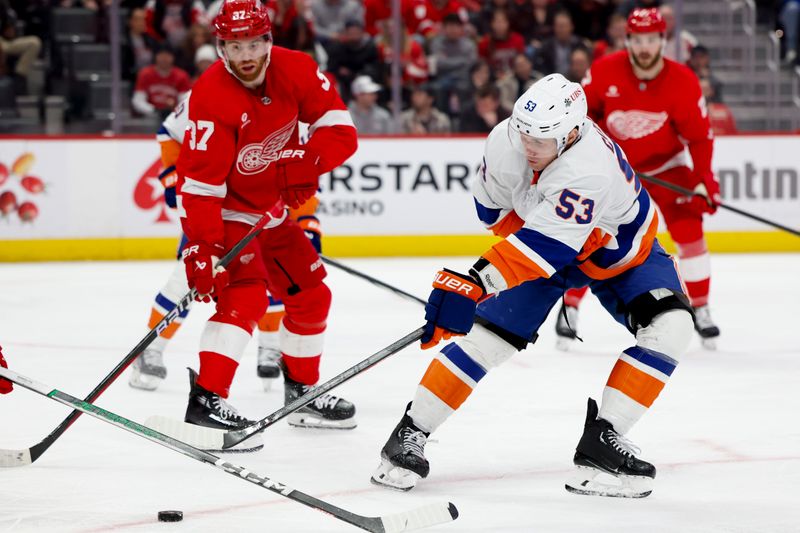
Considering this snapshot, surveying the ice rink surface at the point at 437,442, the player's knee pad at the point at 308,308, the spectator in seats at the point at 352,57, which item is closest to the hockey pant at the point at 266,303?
the player's knee pad at the point at 308,308

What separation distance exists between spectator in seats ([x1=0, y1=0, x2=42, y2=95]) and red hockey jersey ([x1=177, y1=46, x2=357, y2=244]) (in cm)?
514

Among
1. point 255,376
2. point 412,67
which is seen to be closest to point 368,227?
point 412,67

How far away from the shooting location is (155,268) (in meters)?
7.68

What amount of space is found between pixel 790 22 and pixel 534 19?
2226mm

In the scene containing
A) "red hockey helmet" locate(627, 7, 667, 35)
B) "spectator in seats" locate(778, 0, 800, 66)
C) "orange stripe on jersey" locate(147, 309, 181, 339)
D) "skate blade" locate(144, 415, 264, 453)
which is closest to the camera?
"skate blade" locate(144, 415, 264, 453)

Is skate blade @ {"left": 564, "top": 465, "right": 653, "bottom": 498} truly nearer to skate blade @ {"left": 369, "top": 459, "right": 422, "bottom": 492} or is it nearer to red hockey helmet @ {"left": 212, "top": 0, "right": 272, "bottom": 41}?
skate blade @ {"left": 369, "top": 459, "right": 422, "bottom": 492}

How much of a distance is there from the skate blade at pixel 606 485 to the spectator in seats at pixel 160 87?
5.75 metres

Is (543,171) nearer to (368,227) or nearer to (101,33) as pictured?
(368,227)

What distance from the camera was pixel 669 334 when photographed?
2984 millimetres

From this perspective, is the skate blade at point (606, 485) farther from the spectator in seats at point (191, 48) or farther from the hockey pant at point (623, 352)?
the spectator in seats at point (191, 48)

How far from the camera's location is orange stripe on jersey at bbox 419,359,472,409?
303 centimetres

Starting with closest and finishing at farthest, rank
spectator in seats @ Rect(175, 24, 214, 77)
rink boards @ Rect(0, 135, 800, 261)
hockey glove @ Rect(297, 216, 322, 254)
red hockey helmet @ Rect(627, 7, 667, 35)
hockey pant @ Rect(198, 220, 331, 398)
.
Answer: hockey pant @ Rect(198, 220, 331, 398) < hockey glove @ Rect(297, 216, 322, 254) < red hockey helmet @ Rect(627, 7, 667, 35) < rink boards @ Rect(0, 135, 800, 261) < spectator in seats @ Rect(175, 24, 214, 77)

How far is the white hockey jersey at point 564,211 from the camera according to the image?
2.79m

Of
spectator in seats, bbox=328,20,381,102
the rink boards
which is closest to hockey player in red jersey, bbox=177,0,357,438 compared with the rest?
the rink boards
